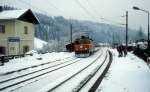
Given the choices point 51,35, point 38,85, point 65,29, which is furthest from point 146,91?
point 65,29

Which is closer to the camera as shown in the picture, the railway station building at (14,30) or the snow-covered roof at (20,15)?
the snow-covered roof at (20,15)

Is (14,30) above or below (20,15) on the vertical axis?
below

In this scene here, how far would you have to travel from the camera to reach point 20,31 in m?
35.3

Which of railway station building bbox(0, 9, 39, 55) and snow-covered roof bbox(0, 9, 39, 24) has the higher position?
snow-covered roof bbox(0, 9, 39, 24)

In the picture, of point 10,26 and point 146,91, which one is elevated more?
point 10,26

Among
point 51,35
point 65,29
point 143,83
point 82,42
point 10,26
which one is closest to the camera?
point 143,83

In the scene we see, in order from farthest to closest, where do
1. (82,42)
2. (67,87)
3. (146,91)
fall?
(82,42), (67,87), (146,91)

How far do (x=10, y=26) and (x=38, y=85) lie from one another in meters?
23.3

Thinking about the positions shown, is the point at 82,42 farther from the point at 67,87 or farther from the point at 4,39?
the point at 67,87

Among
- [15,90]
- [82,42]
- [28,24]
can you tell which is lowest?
[15,90]

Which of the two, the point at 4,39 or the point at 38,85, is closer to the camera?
the point at 38,85

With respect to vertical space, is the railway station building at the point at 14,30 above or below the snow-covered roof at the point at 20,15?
below

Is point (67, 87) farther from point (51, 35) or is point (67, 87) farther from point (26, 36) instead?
point (51, 35)

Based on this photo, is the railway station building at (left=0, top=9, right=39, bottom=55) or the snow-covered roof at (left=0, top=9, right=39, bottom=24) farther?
the railway station building at (left=0, top=9, right=39, bottom=55)
